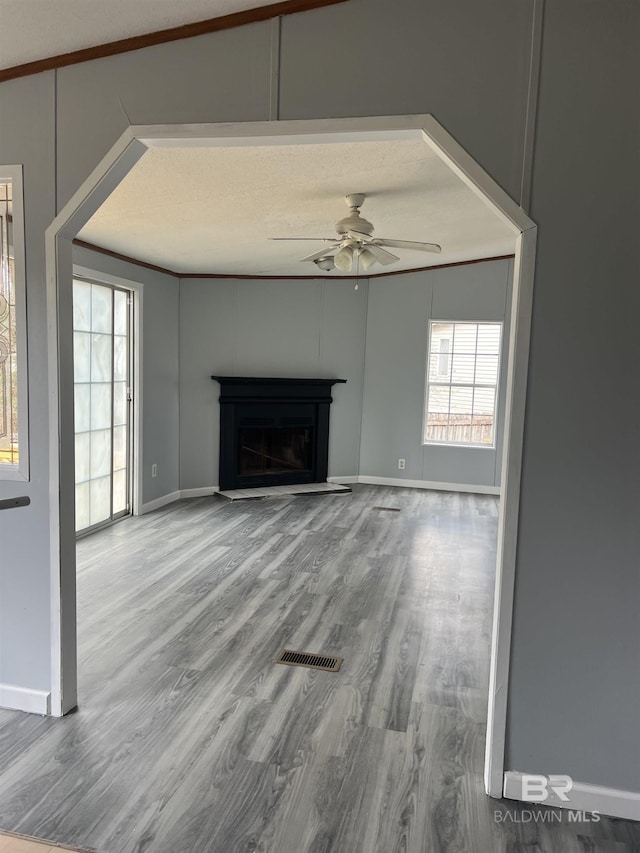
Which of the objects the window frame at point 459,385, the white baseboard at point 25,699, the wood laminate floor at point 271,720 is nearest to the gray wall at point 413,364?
the window frame at point 459,385

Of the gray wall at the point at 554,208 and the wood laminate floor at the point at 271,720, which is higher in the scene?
the gray wall at the point at 554,208

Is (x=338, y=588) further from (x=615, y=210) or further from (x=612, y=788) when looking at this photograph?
(x=615, y=210)

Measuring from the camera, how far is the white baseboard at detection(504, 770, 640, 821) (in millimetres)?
1997

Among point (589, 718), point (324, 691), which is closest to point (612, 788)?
point (589, 718)

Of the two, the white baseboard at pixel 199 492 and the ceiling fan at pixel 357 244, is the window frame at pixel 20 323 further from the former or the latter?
the white baseboard at pixel 199 492

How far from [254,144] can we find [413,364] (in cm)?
520

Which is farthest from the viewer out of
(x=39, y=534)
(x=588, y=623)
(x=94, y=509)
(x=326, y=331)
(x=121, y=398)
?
(x=326, y=331)

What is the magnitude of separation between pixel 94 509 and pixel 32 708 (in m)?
2.83

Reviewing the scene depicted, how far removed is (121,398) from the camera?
550 cm

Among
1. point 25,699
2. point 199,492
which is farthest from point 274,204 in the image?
point 199,492

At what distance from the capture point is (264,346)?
689cm

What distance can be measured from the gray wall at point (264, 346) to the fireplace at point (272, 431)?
0.14 m

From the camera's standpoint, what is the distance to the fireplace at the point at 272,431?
6.70 m

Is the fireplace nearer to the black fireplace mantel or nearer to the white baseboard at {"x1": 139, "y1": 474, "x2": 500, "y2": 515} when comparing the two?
the black fireplace mantel
